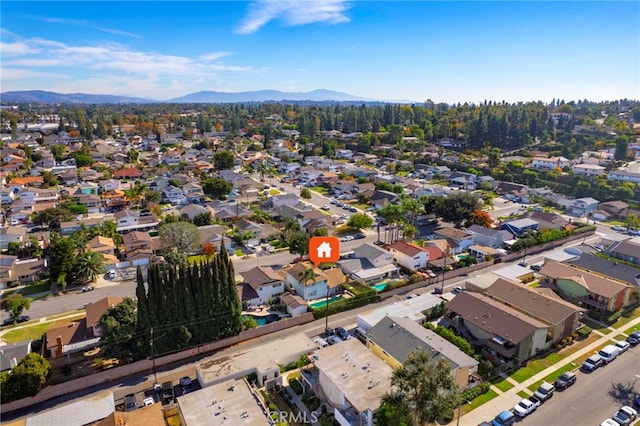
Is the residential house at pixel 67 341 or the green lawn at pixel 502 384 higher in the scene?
the residential house at pixel 67 341

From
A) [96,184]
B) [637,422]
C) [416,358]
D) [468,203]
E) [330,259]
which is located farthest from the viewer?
[96,184]

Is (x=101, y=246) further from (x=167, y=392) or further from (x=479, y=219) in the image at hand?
(x=479, y=219)

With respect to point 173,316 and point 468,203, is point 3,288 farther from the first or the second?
point 468,203

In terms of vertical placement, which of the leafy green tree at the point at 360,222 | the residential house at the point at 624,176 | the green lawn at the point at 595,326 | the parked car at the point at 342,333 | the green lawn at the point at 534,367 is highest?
the residential house at the point at 624,176

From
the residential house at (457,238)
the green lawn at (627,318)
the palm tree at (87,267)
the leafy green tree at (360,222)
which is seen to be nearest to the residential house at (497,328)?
the green lawn at (627,318)

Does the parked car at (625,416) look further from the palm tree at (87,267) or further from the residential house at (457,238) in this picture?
the palm tree at (87,267)

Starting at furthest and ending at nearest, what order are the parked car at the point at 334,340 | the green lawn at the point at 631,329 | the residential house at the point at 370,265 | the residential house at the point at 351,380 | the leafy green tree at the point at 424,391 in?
the residential house at the point at 370,265, the green lawn at the point at 631,329, the parked car at the point at 334,340, the residential house at the point at 351,380, the leafy green tree at the point at 424,391

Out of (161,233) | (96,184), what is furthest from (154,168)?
(161,233)
